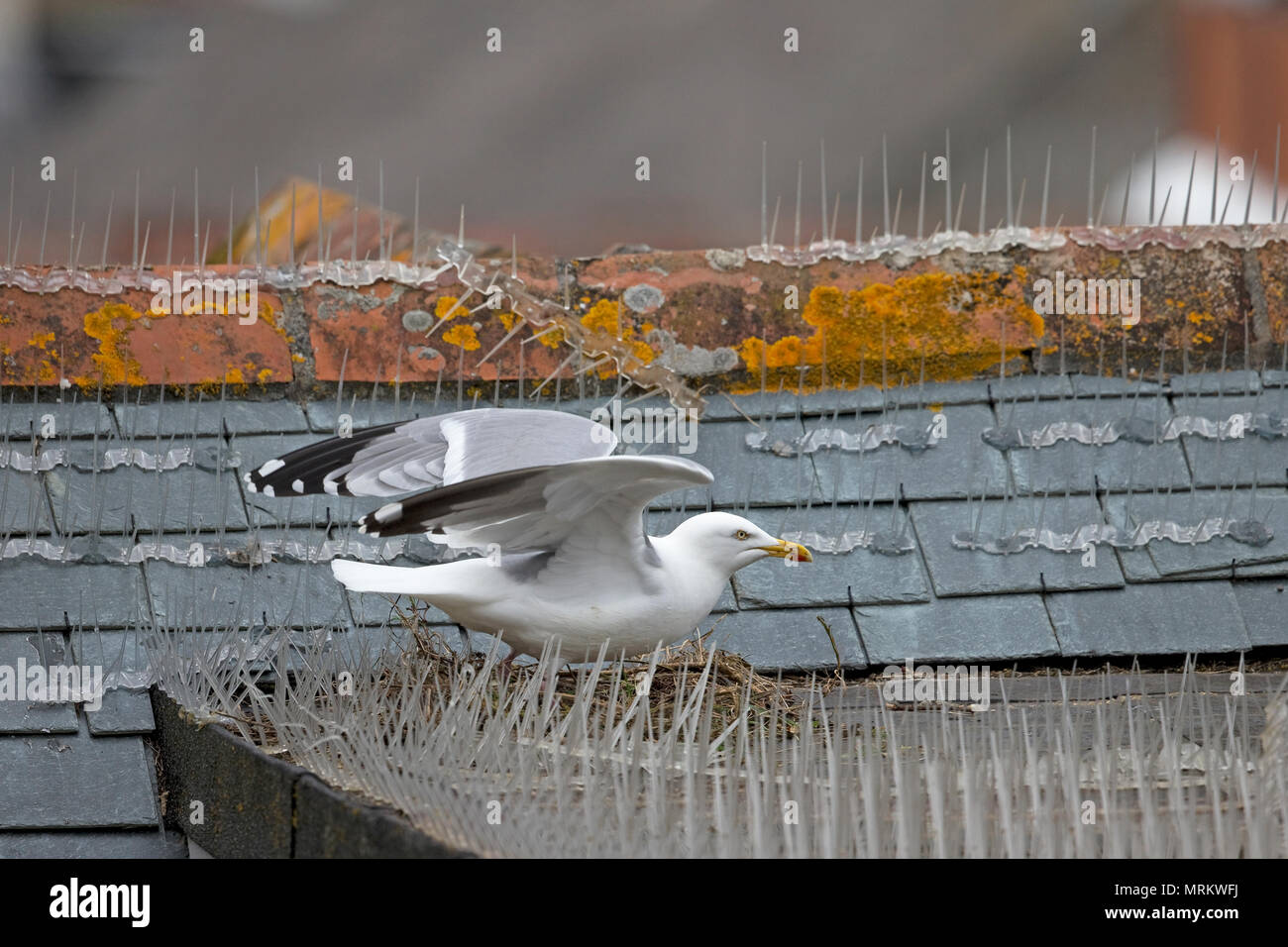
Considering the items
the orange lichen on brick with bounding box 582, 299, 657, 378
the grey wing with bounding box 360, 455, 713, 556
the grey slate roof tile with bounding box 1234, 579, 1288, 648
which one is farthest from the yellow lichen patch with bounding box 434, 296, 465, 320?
the grey slate roof tile with bounding box 1234, 579, 1288, 648

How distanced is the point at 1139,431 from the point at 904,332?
61 cm

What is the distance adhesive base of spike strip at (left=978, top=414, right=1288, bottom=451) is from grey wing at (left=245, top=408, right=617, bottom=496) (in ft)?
3.44

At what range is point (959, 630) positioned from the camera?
3012 millimetres

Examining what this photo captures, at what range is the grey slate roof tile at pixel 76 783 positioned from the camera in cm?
248

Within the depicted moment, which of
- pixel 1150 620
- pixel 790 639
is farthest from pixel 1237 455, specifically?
pixel 790 639

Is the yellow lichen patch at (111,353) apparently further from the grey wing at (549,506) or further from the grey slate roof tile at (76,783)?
the grey wing at (549,506)

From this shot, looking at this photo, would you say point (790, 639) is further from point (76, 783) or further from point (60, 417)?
point (60, 417)

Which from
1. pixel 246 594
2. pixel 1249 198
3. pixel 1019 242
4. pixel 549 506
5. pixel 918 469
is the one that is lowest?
pixel 246 594

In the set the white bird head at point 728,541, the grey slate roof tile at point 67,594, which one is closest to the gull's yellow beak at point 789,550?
the white bird head at point 728,541

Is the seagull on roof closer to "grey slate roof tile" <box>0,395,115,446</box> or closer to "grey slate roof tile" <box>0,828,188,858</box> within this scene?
"grey slate roof tile" <box>0,828,188,858</box>

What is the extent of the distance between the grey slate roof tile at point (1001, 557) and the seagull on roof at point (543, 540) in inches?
20.1

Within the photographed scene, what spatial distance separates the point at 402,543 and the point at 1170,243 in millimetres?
2072

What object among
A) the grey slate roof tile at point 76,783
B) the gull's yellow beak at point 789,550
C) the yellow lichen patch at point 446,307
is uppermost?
the yellow lichen patch at point 446,307
